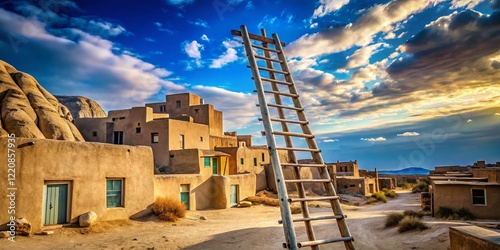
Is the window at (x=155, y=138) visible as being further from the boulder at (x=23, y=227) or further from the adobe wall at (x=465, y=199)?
the adobe wall at (x=465, y=199)

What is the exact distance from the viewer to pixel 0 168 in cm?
1252

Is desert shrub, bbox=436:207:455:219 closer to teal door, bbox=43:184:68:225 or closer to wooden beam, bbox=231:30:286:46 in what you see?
wooden beam, bbox=231:30:286:46

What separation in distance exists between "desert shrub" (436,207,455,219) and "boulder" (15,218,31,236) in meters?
19.2

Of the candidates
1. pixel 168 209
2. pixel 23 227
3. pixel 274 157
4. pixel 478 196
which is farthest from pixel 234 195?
pixel 274 157

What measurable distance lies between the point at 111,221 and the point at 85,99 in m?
43.0

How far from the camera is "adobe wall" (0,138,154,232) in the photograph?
512 inches

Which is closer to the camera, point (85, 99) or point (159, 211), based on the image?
point (159, 211)

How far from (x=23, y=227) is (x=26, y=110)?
1702cm

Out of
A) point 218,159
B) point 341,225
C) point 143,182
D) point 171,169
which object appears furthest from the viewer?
point 218,159

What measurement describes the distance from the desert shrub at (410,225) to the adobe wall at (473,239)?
257 inches

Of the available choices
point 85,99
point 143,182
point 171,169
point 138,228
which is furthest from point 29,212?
point 85,99

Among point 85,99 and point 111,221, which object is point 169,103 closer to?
point 85,99

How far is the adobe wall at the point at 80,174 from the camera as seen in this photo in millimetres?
13016

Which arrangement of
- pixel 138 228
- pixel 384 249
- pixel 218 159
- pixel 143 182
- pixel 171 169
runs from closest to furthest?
pixel 384 249, pixel 138 228, pixel 143 182, pixel 171 169, pixel 218 159
